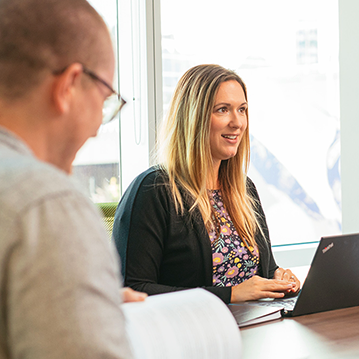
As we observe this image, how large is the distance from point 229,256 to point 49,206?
1.36 metres

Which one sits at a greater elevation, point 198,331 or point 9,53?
point 9,53

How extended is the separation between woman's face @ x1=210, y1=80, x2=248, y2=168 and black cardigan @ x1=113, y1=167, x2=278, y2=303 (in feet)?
0.92

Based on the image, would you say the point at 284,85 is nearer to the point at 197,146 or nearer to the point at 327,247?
the point at 197,146

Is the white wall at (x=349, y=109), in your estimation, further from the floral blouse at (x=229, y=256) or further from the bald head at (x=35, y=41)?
the bald head at (x=35, y=41)

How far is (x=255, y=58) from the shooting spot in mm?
3105

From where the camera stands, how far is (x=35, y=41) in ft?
1.72

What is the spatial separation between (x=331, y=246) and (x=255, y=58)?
80.3 inches

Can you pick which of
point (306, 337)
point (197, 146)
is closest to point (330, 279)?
point (306, 337)

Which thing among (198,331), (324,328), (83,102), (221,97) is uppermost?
(221,97)

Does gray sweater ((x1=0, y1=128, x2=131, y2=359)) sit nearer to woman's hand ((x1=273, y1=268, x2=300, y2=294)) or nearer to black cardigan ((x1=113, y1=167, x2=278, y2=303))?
black cardigan ((x1=113, y1=167, x2=278, y2=303))

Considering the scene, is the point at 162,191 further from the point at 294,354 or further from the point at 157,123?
the point at 157,123

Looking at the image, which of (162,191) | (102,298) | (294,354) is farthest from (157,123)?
(102,298)

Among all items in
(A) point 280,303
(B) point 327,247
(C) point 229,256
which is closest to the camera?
(B) point 327,247

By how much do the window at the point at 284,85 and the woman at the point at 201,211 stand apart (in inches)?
39.7
